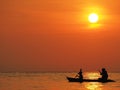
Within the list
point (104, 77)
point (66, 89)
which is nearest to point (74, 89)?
point (66, 89)

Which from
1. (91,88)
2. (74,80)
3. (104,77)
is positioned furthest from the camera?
(74,80)

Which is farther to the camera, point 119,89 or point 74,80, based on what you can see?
point 74,80

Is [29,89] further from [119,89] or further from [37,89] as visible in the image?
[119,89]

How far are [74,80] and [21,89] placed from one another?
14505 mm

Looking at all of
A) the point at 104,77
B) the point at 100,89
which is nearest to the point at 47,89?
the point at 100,89

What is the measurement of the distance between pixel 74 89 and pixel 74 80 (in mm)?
13475

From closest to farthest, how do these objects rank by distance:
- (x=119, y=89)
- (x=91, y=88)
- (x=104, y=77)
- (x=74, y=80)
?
(x=119, y=89)
(x=91, y=88)
(x=104, y=77)
(x=74, y=80)

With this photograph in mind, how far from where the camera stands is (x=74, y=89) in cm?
4828

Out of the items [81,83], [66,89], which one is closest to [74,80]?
[81,83]

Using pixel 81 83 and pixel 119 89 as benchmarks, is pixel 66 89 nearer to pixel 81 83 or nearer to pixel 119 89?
pixel 119 89

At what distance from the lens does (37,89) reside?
4819cm

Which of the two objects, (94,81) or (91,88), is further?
(94,81)

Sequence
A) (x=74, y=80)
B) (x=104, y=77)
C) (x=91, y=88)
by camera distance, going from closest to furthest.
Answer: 1. (x=91, y=88)
2. (x=104, y=77)
3. (x=74, y=80)

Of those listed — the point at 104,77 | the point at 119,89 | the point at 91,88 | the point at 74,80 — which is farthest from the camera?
the point at 74,80
